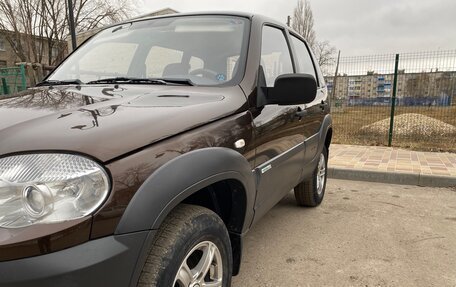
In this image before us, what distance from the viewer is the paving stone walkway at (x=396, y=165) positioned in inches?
214

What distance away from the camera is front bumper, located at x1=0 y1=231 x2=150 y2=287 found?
1.15m

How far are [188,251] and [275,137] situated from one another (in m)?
1.21

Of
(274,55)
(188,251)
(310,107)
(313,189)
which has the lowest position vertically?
(313,189)

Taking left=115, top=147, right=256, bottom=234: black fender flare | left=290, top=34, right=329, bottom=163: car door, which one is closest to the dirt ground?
left=290, top=34, right=329, bottom=163: car door

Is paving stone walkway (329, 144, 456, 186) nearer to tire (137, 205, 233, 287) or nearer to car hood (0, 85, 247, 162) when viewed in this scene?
car hood (0, 85, 247, 162)

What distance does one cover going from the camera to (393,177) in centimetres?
559

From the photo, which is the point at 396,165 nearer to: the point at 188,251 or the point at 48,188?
the point at 188,251

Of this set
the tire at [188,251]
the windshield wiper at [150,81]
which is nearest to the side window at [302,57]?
the windshield wiper at [150,81]

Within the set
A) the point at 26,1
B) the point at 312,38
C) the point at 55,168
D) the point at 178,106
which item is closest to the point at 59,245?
the point at 55,168

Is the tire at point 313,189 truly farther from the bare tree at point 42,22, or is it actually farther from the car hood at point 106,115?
the bare tree at point 42,22

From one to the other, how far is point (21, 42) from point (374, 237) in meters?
31.9

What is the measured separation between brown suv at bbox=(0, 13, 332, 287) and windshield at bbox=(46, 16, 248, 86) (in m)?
0.01

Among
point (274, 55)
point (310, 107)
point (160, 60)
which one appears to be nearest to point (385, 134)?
point (310, 107)

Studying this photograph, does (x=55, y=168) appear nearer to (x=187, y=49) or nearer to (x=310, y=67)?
(x=187, y=49)
